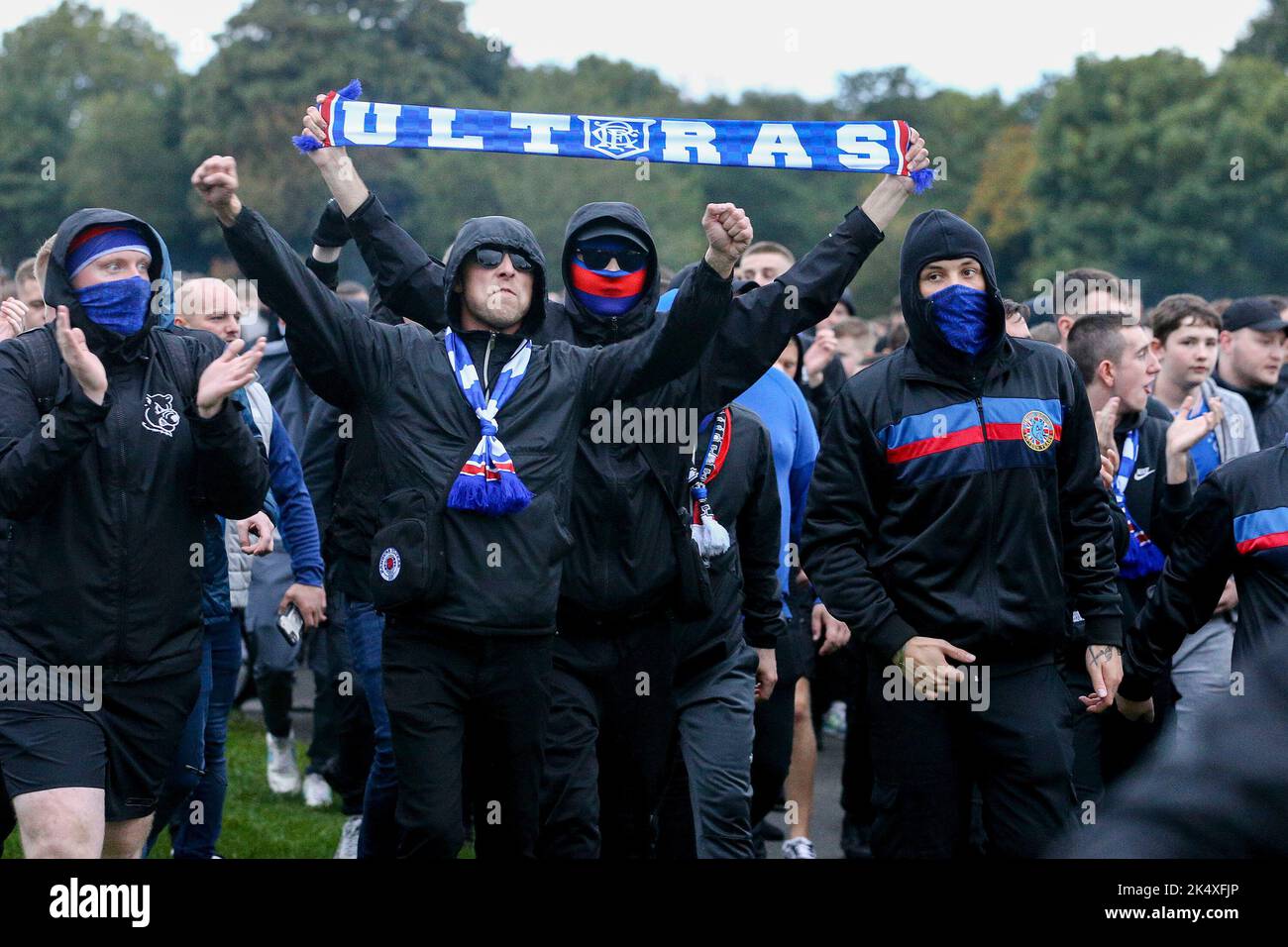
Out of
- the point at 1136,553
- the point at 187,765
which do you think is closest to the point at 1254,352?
the point at 1136,553

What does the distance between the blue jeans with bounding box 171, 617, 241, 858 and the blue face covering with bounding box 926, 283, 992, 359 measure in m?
2.73

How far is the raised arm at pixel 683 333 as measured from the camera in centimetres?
518

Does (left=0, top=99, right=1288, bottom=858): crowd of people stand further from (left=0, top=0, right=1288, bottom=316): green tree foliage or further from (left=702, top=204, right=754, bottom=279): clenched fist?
(left=0, top=0, right=1288, bottom=316): green tree foliage

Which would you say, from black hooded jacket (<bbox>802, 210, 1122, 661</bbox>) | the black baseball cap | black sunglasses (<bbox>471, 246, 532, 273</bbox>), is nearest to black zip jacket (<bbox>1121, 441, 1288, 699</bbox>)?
black hooded jacket (<bbox>802, 210, 1122, 661</bbox>)

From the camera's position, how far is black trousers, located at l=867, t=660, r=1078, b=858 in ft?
17.2

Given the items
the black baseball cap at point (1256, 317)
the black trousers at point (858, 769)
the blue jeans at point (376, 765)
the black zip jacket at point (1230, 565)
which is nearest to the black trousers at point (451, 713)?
the blue jeans at point (376, 765)

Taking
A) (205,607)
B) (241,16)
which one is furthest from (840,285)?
(241,16)

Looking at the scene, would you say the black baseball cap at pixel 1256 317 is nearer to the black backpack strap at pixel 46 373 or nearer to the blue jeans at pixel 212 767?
the blue jeans at pixel 212 767

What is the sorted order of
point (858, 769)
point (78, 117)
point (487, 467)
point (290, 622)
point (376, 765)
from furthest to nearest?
point (78, 117)
point (858, 769)
point (290, 622)
point (376, 765)
point (487, 467)

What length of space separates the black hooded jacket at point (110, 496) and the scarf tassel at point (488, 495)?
604mm

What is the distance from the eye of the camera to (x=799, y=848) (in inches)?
306

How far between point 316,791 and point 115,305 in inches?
170

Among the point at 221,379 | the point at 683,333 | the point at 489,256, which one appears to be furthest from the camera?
the point at 489,256

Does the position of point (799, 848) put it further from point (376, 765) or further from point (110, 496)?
point (110, 496)
